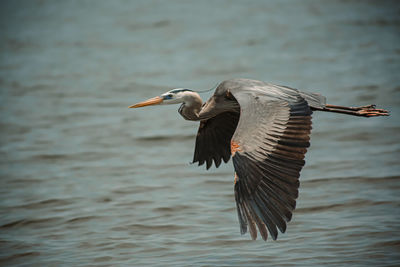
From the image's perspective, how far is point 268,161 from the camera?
5.52m

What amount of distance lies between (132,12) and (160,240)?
12.7m

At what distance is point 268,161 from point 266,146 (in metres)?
0.15

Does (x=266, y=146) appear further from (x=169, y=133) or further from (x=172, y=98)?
(x=169, y=133)

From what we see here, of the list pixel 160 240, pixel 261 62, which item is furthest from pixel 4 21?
pixel 160 240

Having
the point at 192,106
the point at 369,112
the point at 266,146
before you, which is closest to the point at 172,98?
the point at 192,106

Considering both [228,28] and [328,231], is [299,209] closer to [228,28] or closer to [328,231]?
[328,231]

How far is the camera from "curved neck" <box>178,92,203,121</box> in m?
7.05

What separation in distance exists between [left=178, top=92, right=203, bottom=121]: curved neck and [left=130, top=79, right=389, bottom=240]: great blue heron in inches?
5.8

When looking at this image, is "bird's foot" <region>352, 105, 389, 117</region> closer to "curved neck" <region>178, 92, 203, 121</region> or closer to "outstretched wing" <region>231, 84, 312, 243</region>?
"outstretched wing" <region>231, 84, 312, 243</region>

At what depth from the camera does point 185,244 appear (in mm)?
7055

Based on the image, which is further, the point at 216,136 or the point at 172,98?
the point at 216,136

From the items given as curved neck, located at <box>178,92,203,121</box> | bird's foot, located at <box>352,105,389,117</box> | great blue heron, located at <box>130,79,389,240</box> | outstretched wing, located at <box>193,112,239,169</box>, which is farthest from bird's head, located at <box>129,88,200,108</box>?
bird's foot, located at <box>352,105,389,117</box>

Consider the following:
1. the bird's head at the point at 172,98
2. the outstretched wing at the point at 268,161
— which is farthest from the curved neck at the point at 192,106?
the outstretched wing at the point at 268,161

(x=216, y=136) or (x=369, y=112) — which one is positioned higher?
(x=369, y=112)
